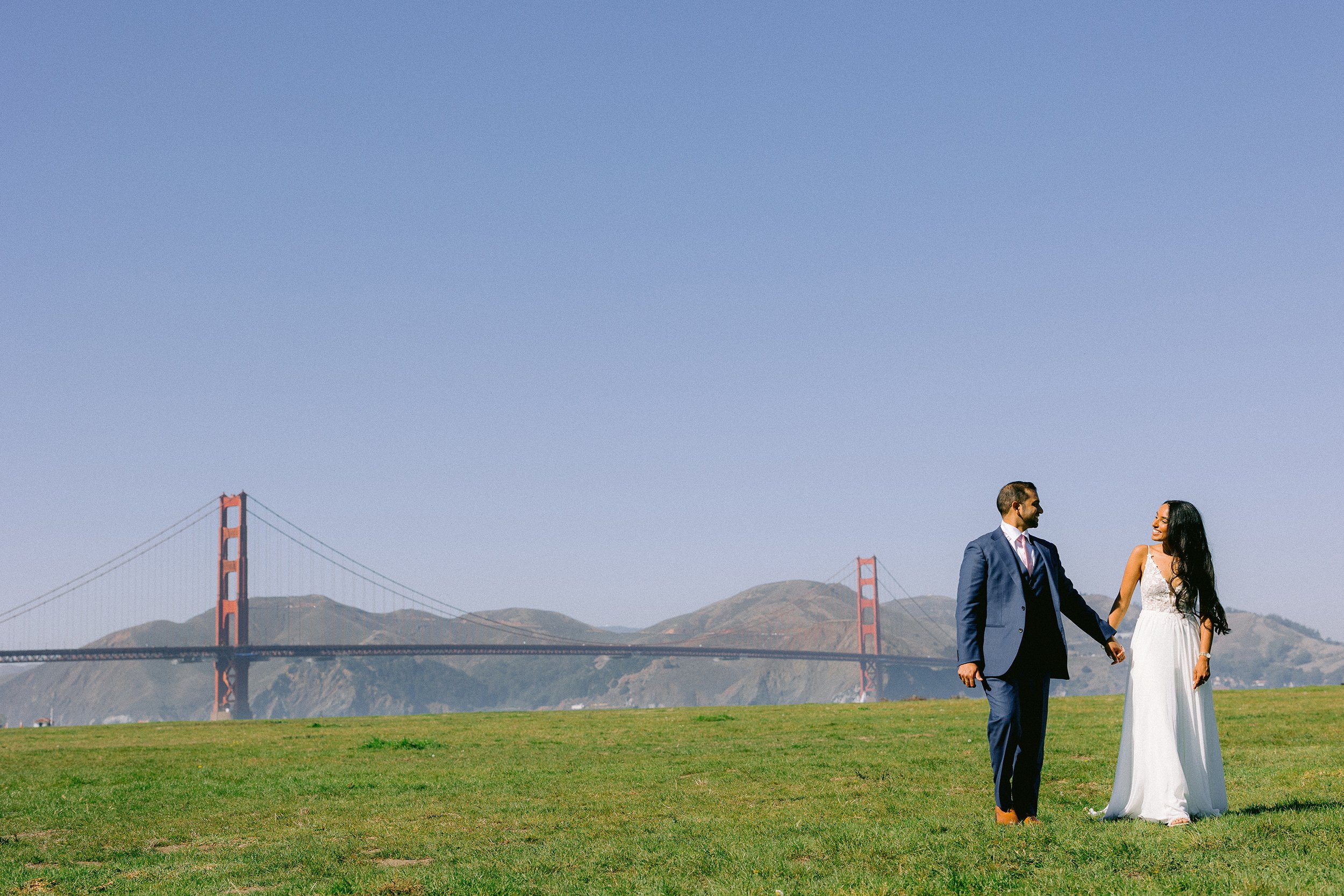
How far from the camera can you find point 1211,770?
27.7 feet

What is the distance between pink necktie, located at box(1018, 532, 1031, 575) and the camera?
333 inches

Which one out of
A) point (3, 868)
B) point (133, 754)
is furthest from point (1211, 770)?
point (133, 754)

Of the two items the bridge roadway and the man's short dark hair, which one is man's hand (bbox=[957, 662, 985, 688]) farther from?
the bridge roadway

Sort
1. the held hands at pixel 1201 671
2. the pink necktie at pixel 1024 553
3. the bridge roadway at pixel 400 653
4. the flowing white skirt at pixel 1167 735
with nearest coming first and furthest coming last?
1. the flowing white skirt at pixel 1167 735
2. the pink necktie at pixel 1024 553
3. the held hands at pixel 1201 671
4. the bridge roadway at pixel 400 653

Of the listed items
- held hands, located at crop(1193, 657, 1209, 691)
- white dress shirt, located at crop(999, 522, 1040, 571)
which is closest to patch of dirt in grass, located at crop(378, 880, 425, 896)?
white dress shirt, located at crop(999, 522, 1040, 571)

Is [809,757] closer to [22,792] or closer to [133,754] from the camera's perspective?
[22,792]

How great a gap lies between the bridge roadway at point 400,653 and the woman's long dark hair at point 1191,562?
260ft

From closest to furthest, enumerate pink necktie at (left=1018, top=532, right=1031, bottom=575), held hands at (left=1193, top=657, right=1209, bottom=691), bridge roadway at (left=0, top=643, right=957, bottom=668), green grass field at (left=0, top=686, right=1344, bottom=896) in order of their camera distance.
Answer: green grass field at (left=0, top=686, right=1344, bottom=896), pink necktie at (left=1018, top=532, right=1031, bottom=575), held hands at (left=1193, top=657, right=1209, bottom=691), bridge roadway at (left=0, top=643, right=957, bottom=668)

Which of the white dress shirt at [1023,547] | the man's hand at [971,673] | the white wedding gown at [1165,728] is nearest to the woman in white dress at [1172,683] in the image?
the white wedding gown at [1165,728]

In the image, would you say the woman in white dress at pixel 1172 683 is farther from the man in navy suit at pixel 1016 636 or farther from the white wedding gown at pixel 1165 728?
the man in navy suit at pixel 1016 636

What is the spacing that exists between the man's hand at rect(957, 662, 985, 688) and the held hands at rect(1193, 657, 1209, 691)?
1.64m

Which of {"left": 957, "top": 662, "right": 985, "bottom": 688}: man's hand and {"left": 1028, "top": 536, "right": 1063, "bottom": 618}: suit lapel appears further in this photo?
{"left": 1028, "top": 536, "right": 1063, "bottom": 618}: suit lapel

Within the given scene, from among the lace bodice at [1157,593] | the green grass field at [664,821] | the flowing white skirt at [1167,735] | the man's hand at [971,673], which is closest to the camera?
the green grass field at [664,821]

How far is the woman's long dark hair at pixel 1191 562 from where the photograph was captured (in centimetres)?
864
